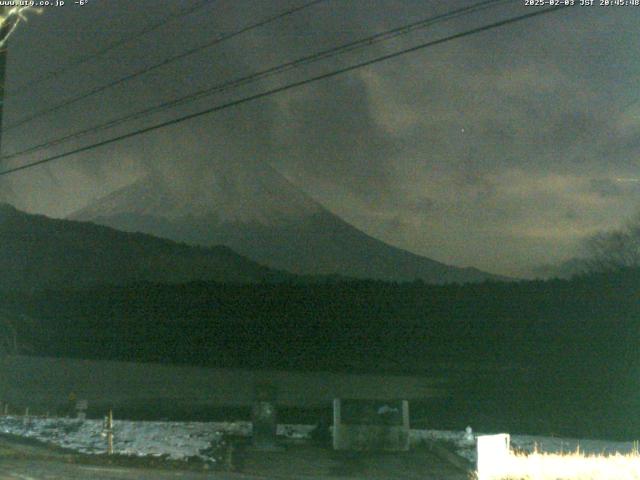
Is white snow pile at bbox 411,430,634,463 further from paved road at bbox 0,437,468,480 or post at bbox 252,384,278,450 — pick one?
post at bbox 252,384,278,450

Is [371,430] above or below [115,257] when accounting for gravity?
below

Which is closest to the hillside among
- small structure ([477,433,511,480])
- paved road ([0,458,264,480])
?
paved road ([0,458,264,480])

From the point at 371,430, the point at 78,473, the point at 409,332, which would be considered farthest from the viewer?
the point at 409,332

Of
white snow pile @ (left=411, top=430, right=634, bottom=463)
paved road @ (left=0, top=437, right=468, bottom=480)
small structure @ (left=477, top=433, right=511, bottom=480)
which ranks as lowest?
white snow pile @ (left=411, top=430, right=634, bottom=463)

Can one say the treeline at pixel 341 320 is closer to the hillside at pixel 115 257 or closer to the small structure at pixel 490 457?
the small structure at pixel 490 457

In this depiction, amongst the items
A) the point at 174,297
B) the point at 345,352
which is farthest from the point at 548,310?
the point at 174,297

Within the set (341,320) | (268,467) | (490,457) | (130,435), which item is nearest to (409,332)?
(341,320)

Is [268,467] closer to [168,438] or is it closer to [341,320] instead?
[168,438]
